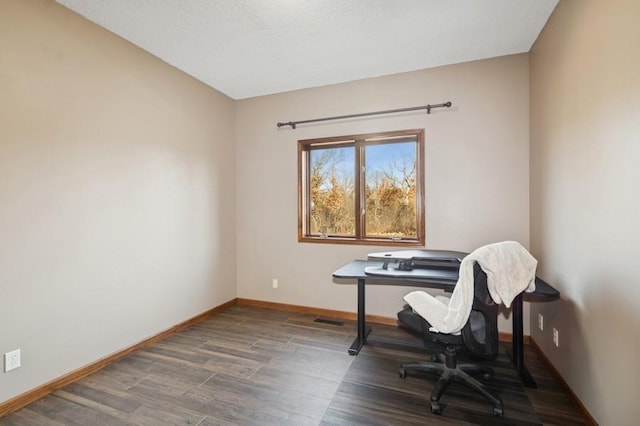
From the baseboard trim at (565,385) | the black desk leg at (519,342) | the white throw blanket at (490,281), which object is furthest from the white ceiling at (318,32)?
the baseboard trim at (565,385)

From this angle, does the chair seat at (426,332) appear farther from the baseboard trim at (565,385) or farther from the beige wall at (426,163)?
the beige wall at (426,163)

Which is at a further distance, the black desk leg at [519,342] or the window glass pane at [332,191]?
the window glass pane at [332,191]

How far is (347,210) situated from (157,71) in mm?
2456

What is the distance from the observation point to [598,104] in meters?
1.65

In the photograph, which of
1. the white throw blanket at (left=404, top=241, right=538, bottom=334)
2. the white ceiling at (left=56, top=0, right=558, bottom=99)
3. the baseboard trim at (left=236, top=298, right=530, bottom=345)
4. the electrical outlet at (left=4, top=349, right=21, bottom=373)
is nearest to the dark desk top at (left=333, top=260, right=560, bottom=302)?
the white throw blanket at (left=404, top=241, right=538, bottom=334)

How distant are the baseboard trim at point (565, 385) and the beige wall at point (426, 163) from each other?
3.11 feet

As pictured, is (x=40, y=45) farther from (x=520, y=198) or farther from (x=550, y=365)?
(x=550, y=365)

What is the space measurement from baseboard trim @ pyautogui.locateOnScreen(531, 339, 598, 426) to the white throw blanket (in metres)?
Answer: 0.77

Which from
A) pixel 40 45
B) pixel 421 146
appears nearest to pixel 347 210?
pixel 421 146

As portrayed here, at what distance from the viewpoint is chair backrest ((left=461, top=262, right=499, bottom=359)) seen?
1.84m

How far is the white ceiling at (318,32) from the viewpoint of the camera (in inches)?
85.4

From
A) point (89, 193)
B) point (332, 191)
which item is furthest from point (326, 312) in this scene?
point (89, 193)

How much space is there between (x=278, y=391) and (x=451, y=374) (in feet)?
4.00

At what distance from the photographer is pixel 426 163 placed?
3.13m
